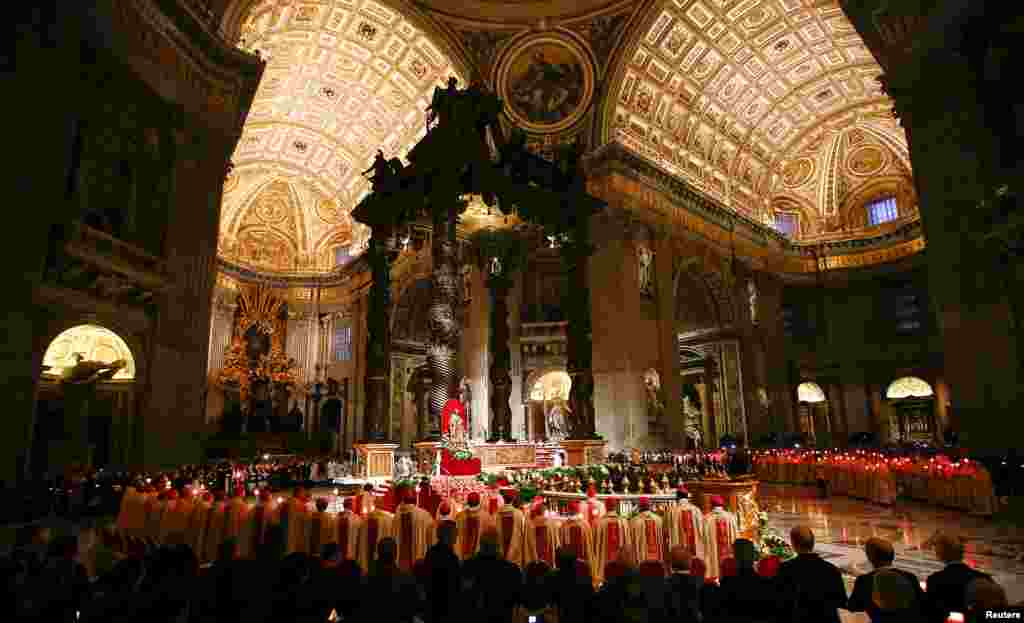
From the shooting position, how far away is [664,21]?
19.6 metres

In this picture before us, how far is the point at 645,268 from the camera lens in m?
19.7

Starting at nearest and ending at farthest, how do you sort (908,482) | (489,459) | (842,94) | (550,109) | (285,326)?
(908,482)
(489,459)
(550,109)
(842,94)
(285,326)

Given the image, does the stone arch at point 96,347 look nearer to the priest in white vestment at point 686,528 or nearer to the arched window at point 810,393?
the priest in white vestment at point 686,528

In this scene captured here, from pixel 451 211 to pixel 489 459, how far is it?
21.9 feet

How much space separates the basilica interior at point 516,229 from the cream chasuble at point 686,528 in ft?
18.5

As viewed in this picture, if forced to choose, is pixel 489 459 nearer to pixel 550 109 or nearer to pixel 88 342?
pixel 88 342

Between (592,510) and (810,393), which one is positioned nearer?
(592,510)

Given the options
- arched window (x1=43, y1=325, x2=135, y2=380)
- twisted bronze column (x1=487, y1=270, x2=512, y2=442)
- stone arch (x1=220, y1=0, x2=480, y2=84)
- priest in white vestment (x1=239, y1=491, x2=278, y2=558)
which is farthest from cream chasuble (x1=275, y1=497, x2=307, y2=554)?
stone arch (x1=220, y1=0, x2=480, y2=84)

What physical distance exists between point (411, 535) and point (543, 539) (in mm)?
1447

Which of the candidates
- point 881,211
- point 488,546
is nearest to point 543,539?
point 488,546

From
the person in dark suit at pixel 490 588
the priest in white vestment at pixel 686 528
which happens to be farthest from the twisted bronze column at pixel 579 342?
the person in dark suit at pixel 490 588

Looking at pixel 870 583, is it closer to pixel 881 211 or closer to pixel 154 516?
pixel 154 516

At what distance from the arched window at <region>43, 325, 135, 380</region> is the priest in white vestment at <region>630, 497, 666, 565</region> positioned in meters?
10.7

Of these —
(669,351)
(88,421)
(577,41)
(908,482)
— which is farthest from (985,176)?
(88,421)
